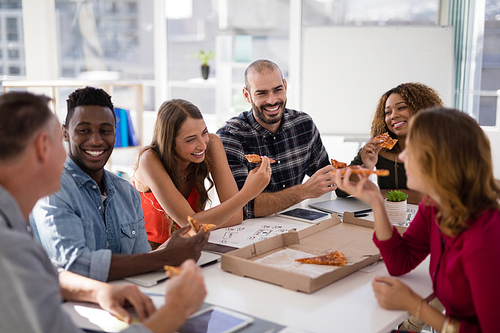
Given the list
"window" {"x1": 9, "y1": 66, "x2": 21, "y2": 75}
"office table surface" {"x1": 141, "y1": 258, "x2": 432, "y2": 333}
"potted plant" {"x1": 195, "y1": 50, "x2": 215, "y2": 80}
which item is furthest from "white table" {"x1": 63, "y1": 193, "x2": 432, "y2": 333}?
"window" {"x1": 9, "y1": 66, "x2": 21, "y2": 75}

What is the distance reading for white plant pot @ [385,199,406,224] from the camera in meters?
2.29

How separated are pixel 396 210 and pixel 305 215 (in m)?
0.45

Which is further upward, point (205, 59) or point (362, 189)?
point (205, 59)

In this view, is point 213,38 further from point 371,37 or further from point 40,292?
point 40,292

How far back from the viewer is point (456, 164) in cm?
131

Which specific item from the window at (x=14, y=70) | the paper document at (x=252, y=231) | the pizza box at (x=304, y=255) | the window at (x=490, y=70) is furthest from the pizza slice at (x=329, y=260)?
the window at (x=14, y=70)

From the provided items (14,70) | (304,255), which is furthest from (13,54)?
(304,255)

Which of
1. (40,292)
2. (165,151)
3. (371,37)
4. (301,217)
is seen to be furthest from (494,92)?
(40,292)

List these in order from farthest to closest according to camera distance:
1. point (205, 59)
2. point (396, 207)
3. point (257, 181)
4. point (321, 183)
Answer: point (205, 59), point (321, 183), point (396, 207), point (257, 181)

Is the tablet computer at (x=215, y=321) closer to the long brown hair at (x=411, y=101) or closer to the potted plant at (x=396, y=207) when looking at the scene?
the potted plant at (x=396, y=207)

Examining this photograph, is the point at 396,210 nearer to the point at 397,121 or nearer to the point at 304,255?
the point at 304,255

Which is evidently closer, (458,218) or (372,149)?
(458,218)

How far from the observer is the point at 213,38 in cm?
651

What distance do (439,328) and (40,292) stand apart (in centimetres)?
106
